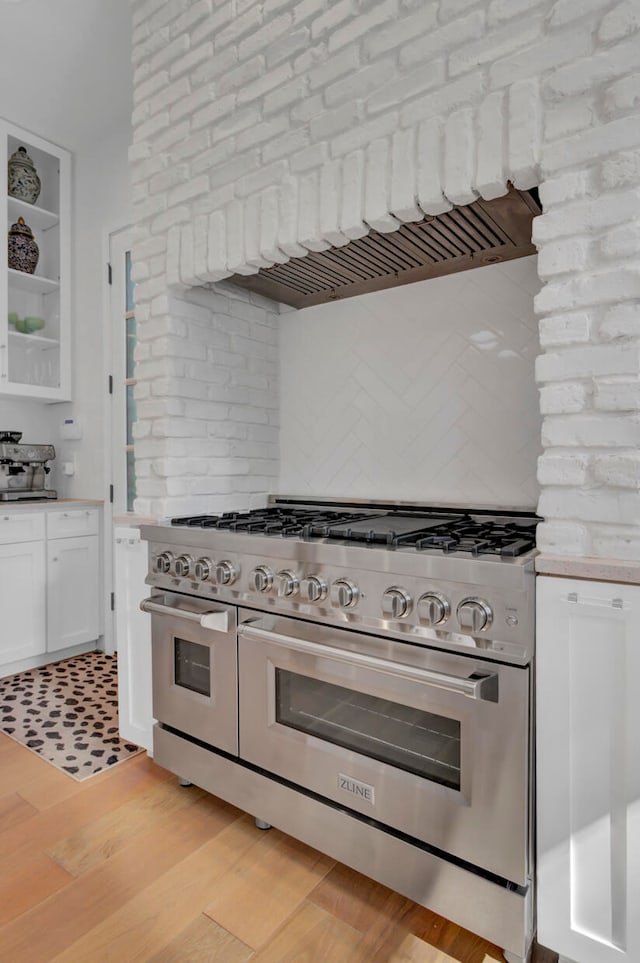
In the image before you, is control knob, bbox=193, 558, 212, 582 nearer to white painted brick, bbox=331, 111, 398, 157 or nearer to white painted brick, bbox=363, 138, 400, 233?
white painted brick, bbox=363, 138, 400, 233

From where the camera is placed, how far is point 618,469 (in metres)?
1.17

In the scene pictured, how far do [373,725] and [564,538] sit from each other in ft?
2.27

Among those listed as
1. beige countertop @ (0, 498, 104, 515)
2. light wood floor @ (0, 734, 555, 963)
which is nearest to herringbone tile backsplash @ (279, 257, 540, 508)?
light wood floor @ (0, 734, 555, 963)

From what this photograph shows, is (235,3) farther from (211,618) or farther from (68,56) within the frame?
(211,618)

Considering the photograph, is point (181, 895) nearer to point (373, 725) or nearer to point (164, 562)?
point (373, 725)

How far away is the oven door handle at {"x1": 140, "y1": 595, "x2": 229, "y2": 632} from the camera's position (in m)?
1.76

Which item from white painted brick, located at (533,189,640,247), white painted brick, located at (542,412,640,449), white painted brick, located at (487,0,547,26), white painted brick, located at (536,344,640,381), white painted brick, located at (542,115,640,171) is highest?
white painted brick, located at (487,0,547,26)

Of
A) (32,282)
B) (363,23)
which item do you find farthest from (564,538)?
(32,282)

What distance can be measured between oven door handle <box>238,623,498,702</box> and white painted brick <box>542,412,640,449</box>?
54 centimetres

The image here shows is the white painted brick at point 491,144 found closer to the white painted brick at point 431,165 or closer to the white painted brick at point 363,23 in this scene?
the white painted brick at point 431,165

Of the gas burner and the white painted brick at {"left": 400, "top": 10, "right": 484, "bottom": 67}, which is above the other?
the white painted brick at {"left": 400, "top": 10, "right": 484, "bottom": 67}

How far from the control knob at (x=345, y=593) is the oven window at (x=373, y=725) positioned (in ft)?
0.79

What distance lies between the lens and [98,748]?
2.27 meters

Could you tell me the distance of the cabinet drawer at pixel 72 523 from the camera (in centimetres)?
321
